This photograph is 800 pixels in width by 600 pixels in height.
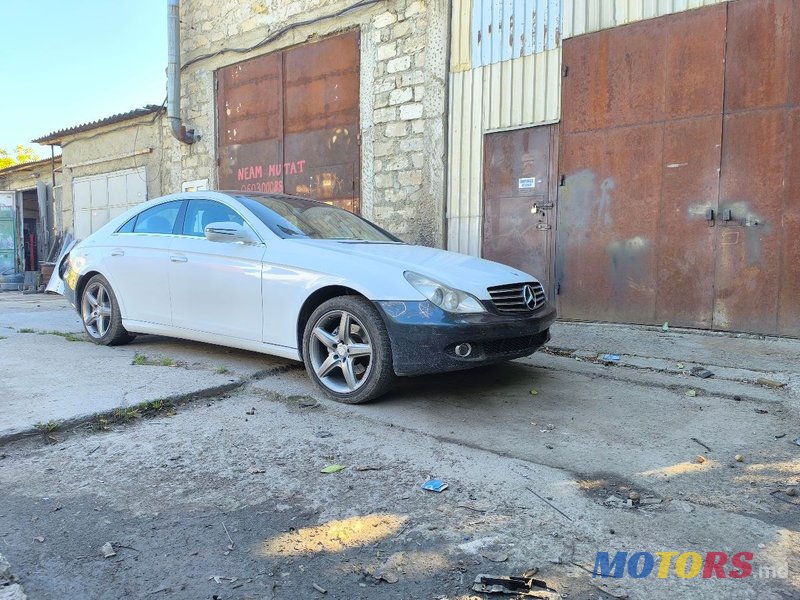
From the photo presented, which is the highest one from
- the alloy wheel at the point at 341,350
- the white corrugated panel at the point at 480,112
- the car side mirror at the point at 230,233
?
the white corrugated panel at the point at 480,112

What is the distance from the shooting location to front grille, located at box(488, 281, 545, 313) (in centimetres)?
391

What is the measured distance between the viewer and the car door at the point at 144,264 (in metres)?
5.18

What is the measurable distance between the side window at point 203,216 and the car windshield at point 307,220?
0.48 ft

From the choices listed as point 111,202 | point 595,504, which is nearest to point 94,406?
point 595,504

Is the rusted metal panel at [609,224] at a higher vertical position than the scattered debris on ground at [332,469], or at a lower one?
higher

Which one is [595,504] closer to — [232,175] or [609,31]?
[609,31]

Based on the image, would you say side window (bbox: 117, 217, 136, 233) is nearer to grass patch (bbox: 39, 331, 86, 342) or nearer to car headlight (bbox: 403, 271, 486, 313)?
grass patch (bbox: 39, 331, 86, 342)

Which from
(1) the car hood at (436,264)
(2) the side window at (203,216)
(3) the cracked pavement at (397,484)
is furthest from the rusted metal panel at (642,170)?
(2) the side window at (203,216)

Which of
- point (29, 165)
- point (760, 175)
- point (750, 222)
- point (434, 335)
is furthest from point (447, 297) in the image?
point (29, 165)

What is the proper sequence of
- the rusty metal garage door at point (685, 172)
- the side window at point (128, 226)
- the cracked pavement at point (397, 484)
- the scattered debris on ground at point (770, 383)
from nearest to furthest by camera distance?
the cracked pavement at point (397, 484), the scattered debris on ground at point (770, 383), the side window at point (128, 226), the rusty metal garage door at point (685, 172)

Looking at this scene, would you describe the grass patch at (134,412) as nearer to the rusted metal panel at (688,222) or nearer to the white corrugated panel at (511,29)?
the rusted metal panel at (688,222)

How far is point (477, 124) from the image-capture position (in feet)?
26.2

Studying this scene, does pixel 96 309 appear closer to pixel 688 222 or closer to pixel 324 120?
pixel 324 120

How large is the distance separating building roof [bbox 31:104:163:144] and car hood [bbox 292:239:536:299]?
9.56m
